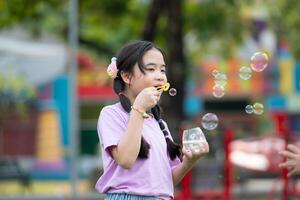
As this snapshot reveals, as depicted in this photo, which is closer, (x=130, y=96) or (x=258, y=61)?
(x=130, y=96)

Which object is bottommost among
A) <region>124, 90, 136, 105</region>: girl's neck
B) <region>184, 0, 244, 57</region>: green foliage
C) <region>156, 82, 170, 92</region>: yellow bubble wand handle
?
<region>124, 90, 136, 105</region>: girl's neck

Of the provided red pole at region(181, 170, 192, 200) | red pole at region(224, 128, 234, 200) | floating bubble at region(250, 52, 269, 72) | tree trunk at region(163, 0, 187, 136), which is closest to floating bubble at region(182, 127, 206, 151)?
floating bubble at region(250, 52, 269, 72)

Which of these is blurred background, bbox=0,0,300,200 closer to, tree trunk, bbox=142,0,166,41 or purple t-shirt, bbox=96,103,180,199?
tree trunk, bbox=142,0,166,41

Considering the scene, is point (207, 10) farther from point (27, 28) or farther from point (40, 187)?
point (40, 187)

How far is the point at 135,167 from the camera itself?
4285mm

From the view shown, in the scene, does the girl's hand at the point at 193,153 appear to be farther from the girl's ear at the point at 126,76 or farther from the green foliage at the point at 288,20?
the green foliage at the point at 288,20

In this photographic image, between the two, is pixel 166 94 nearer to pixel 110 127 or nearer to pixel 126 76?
pixel 126 76

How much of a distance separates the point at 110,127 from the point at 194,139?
0.37 m

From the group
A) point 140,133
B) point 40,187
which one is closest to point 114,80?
point 140,133

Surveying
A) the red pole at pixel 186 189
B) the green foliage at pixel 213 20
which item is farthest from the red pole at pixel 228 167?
the green foliage at pixel 213 20

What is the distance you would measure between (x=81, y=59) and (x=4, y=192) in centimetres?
1231

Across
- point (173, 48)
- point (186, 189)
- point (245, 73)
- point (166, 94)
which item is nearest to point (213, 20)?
point (173, 48)

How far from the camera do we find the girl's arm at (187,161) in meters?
4.27

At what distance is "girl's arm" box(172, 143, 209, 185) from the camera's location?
4266 mm
